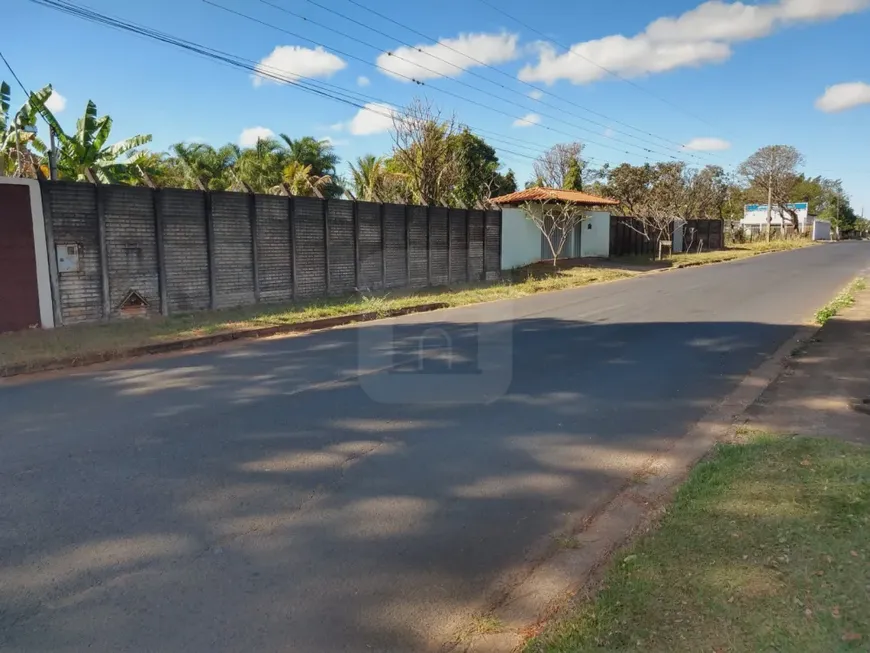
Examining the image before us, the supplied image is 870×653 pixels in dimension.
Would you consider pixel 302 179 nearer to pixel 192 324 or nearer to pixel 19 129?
pixel 19 129

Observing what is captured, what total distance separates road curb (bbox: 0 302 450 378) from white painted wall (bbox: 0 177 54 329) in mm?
2525

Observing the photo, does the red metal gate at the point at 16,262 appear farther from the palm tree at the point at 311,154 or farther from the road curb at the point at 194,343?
the palm tree at the point at 311,154

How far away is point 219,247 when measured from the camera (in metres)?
13.5

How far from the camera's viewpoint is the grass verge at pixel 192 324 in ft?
29.9

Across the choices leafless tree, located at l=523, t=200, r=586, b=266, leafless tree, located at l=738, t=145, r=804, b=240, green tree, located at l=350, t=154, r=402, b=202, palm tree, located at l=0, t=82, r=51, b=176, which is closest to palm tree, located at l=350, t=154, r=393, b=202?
green tree, located at l=350, t=154, r=402, b=202

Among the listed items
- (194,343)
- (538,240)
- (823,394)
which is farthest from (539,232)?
(823,394)

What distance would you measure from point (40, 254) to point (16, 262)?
1.30ft

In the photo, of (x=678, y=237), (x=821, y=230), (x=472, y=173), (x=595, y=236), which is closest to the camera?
(x=595, y=236)

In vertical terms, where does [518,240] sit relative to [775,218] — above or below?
below

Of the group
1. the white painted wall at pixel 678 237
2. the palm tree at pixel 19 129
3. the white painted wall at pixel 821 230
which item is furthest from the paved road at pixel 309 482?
the white painted wall at pixel 821 230

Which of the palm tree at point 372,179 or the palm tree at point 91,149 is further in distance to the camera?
the palm tree at point 372,179

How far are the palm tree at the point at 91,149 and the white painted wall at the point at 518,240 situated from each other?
1321cm

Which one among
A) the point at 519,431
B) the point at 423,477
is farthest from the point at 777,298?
the point at 423,477

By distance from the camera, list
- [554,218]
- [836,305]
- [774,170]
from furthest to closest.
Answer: [774,170]
[554,218]
[836,305]
